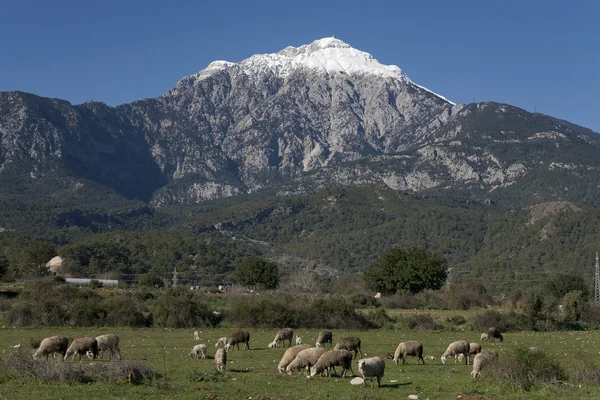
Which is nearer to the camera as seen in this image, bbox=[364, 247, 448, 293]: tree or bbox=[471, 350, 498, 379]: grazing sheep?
bbox=[471, 350, 498, 379]: grazing sheep

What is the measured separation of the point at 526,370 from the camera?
69.9 ft

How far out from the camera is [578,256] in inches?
5487

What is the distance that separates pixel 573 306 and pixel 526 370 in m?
36.7

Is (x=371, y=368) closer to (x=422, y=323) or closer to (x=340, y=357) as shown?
(x=340, y=357)

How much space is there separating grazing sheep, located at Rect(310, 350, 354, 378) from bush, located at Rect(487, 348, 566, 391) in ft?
15.2

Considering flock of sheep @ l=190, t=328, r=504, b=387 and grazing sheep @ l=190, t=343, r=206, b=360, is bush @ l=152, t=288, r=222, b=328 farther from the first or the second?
grazing sheep @ l=190, t=343, r=206, b=360

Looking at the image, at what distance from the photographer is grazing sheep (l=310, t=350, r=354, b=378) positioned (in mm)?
23688

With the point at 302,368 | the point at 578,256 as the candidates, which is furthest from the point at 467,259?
the point at 302,368

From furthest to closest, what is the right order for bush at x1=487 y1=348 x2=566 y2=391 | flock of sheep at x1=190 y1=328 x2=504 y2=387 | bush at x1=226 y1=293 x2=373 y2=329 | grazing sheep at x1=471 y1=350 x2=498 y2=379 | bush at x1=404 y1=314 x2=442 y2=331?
bush at x1=226 y1=293 x2=373 y2=329 → bush at x1=404 y1=314 x2=442 y2=331 → grazing sheep at x1=471 y1=350 x2=498 y2=379 → flock of sheep at x1=190 y1=328 x2=504 y2=387 → bush at x1=487 y1=348 x2=566 y2=391

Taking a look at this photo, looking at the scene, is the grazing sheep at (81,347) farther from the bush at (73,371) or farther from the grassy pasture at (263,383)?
the bush at (73,371)

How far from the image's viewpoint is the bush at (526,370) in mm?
21109

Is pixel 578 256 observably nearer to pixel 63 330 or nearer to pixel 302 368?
pixel 63 330

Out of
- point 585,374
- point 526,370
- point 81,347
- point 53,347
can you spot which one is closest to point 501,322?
point 585,374

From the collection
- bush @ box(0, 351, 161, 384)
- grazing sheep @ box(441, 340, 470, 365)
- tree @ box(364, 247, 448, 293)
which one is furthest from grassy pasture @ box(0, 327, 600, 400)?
tree @ box(364, 247, 448, 293)
